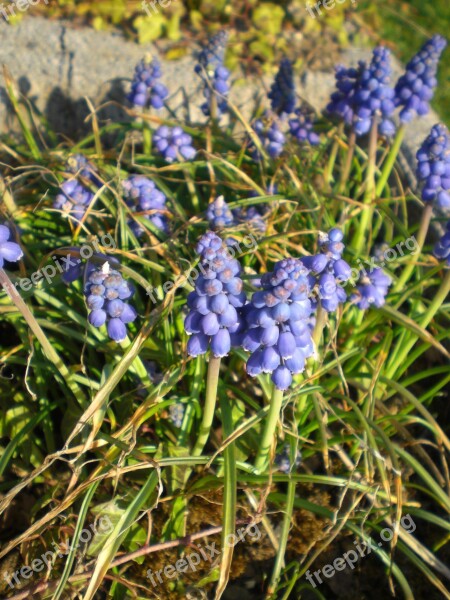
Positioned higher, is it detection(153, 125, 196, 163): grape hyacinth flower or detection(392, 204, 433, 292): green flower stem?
detection(392, 204, 433, 292): green flower stem

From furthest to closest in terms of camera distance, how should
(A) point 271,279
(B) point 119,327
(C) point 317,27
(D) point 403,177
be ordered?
(C) point 317,27
(D) point 403,177
(B) point 119,327
(A) point 271,279

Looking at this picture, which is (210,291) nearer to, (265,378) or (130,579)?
(265,378)

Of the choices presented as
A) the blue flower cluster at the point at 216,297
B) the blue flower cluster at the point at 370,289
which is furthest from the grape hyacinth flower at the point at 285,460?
the blue flower cluster at the point at 216,297

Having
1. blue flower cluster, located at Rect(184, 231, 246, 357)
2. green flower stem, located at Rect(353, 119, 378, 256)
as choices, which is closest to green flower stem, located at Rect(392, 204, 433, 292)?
green flower stem, located at Rect(353, 119, 378, 256)

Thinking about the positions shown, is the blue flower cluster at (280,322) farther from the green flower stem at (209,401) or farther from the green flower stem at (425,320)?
the green flower stem at (425,320)

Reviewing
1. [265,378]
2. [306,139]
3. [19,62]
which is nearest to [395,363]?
[265,378]

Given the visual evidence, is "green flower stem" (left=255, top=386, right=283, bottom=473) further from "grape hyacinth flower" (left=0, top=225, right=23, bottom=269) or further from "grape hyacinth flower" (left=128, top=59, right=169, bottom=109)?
"grape hyacinth flower" (left=128, top=59, right=169, bottom=109)
